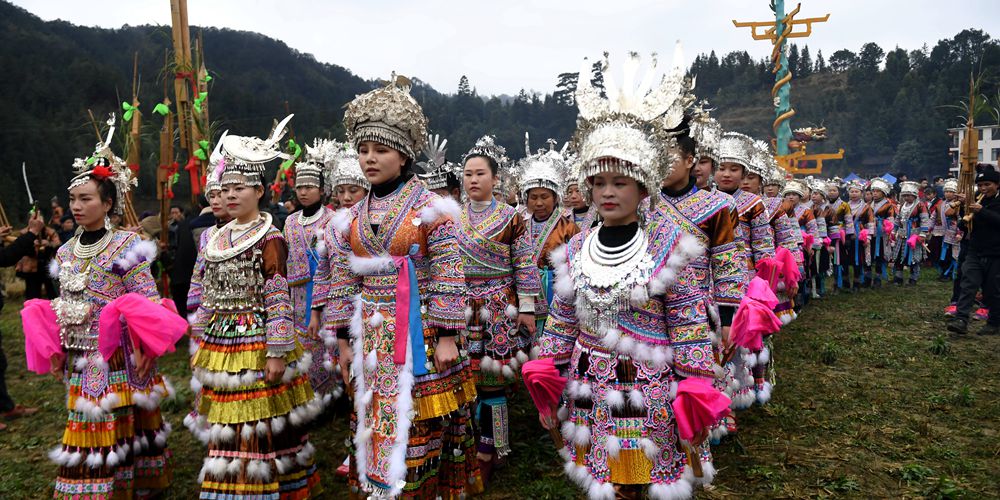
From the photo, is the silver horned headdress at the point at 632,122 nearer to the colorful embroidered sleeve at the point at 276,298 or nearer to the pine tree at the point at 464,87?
the colorful embroidered sleeve at the point at 276,298

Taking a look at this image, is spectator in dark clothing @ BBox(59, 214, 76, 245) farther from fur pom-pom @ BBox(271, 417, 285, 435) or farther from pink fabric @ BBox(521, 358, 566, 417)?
pink fabric @ BBox(521, 358, 566, 417)

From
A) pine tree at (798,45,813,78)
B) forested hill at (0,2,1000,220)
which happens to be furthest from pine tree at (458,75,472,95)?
pine tree at (798,45,813,78)

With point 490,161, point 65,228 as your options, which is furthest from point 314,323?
point 65,228

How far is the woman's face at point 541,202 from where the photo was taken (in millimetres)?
6871

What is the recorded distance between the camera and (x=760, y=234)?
18.5 feet

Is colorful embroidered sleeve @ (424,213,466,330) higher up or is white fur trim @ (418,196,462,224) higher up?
white fur trim @ (418,196,462,224)

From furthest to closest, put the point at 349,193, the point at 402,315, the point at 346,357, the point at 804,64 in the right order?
the point at 804,64 < the point at 349,193 < the point at 346,357 < the point at 402,315

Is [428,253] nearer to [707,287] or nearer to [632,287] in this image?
[632,287]

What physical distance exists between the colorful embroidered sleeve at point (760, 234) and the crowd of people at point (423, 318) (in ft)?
0.07

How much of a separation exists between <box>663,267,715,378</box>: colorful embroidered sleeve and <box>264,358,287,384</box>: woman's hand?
263 cm

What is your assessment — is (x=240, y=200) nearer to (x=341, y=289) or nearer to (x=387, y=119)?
(x=341, y=289)

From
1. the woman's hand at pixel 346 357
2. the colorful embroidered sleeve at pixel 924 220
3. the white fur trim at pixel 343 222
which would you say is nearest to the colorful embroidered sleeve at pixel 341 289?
the white fur trim at pixel 343 222

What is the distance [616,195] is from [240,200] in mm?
2743

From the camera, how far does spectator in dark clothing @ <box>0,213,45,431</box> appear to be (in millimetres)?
5852
